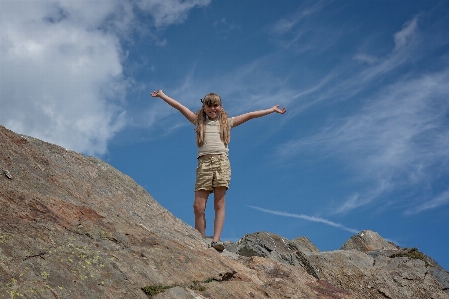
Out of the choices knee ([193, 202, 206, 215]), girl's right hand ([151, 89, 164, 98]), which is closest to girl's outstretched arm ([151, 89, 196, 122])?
girl's right hand ([151, 89, 164, 98])

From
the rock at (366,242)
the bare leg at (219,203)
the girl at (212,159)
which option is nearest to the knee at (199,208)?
the girl at (212,159)

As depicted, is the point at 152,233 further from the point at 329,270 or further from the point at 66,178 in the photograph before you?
the point at 329,270

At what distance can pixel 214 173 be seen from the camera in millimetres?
10922

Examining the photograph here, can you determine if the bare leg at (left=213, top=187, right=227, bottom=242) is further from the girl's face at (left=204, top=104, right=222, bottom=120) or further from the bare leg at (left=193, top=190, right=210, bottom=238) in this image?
the girl's face at (left=204, top=104, right=222, bottom=120)

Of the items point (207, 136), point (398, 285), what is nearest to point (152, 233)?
point (207, 136)

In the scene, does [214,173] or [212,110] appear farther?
[212,110]

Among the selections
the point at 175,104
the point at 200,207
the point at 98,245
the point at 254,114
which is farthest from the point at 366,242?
the point at 98,245

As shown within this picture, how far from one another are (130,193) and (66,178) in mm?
1393

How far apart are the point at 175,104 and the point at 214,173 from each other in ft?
6.89

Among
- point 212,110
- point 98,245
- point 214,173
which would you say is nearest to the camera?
point 98,245

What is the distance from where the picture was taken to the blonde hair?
1114cm

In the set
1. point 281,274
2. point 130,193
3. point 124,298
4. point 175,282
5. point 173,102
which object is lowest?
point 124,298

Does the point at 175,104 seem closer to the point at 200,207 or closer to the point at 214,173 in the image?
the point at 214,173

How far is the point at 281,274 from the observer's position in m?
9.26
